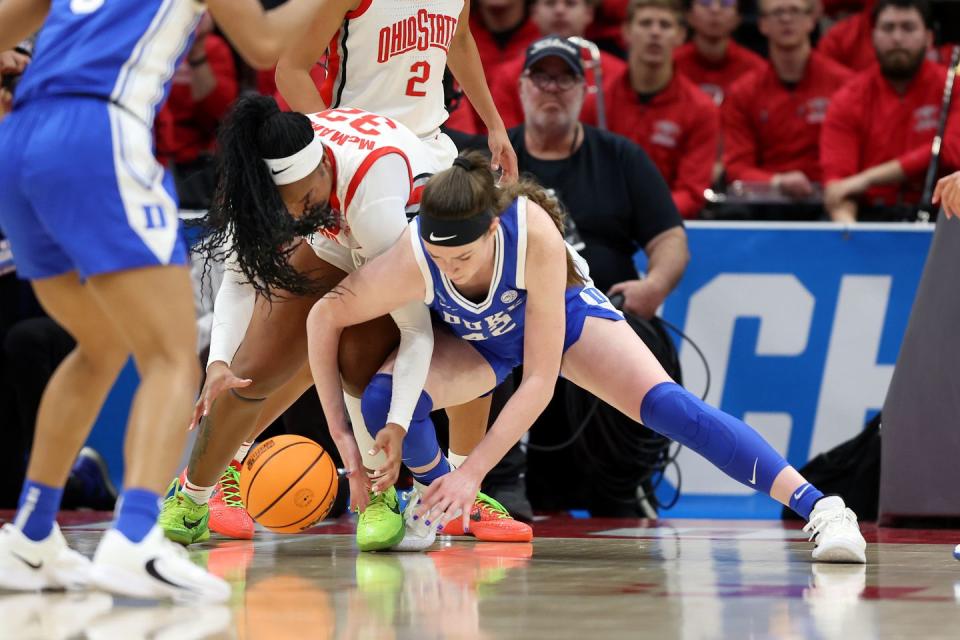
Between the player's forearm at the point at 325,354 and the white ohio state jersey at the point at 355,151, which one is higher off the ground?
the white ohio state jersey at the point at 355,151

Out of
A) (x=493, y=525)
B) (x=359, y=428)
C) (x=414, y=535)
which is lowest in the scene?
(x=493, y=525)

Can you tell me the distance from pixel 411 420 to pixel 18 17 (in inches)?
59.0

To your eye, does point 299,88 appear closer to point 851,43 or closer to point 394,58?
point 394,58

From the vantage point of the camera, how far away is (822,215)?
7023 mm

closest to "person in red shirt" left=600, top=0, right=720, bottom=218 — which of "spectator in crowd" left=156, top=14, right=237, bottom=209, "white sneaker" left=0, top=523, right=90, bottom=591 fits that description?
"spectator in crowd" left=156, top=14, right=237, bottom=209

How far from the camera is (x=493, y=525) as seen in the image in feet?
14.6

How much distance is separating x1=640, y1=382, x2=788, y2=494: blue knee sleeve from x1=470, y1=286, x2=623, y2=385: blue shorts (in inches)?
11.5

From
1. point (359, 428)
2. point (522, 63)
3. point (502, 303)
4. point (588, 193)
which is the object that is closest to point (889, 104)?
point (522, 63)

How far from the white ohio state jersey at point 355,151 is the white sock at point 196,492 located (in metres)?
0.89

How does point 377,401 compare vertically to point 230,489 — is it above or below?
above

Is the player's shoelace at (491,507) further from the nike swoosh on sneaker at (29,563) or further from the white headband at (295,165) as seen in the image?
the nike swoosh on sneaker at (29,563)

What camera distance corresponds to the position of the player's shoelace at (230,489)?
4637 mm

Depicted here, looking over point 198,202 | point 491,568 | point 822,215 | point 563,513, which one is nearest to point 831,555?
point 491,568

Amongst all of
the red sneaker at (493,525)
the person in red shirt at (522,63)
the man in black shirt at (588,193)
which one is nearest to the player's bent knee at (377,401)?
the red sneaker at (493,525)
